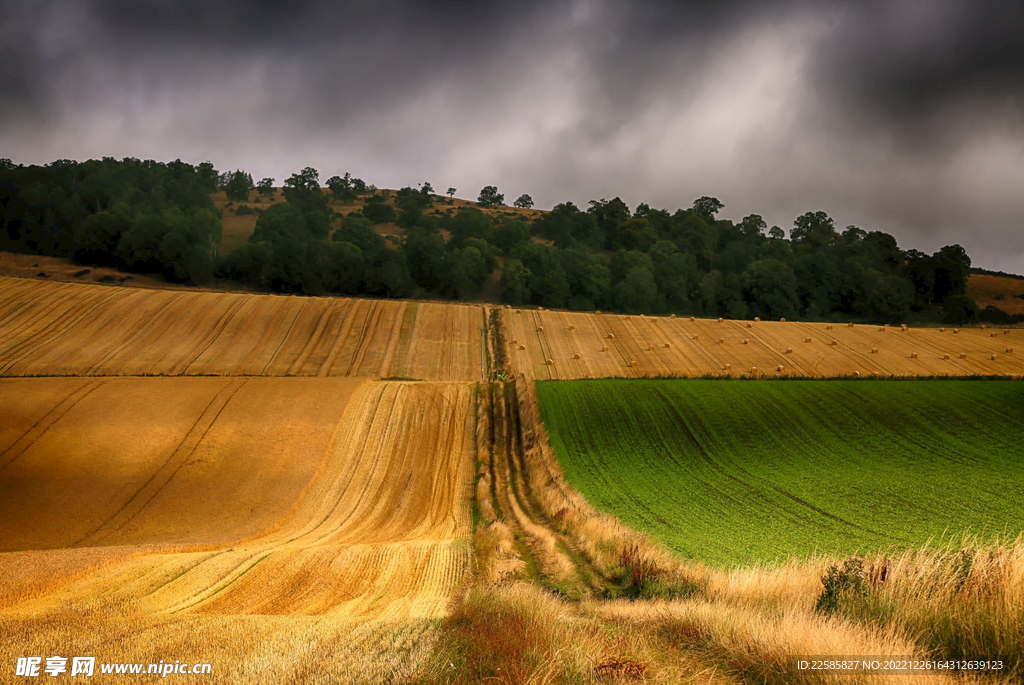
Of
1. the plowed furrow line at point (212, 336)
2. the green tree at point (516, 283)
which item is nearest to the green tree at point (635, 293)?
the green tree at point (516, 283)

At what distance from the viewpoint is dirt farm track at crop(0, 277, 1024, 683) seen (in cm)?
768

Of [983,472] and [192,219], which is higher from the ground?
[192,219]

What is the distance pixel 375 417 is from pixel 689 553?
18039 mm

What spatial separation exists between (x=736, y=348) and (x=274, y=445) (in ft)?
95.2

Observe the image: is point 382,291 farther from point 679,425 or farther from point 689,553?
point 689,553

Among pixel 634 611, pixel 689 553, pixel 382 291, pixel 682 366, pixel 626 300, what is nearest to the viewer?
pixel 634 611

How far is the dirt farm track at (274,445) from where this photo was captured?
768cm

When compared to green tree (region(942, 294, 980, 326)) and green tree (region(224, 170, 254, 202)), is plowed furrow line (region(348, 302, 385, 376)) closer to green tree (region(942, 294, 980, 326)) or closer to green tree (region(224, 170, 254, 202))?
green tree (region(942, 294, 980, 326))

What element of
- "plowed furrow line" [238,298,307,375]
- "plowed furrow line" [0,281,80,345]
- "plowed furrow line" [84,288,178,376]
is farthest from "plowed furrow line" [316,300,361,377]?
"plowed furrow line" [0,281,80,345]

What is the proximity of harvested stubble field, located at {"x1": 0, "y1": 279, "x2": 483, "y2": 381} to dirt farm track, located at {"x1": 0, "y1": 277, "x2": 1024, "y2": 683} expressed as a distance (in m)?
0.19

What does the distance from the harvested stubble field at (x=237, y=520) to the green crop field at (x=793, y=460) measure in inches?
208

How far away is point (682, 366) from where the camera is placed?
37281 millimetres

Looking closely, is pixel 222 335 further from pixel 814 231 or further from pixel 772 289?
pixel 814 231

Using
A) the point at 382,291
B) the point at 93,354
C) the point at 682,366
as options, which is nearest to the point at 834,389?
the point at 682,366
